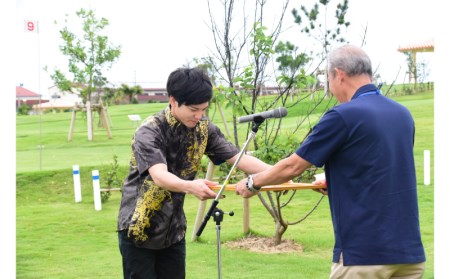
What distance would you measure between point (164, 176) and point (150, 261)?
23.5 inches

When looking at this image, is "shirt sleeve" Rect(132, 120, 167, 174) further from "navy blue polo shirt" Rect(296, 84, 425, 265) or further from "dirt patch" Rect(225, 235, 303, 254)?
"dirt patch" Rect(225, 235, 303, 254)

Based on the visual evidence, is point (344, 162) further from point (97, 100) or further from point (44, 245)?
point (97, 100)

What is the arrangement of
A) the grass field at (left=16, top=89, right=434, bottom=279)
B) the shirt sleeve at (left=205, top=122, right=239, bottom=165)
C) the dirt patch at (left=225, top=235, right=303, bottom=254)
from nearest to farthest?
the shirt sleeve at (left=205, top=122, right=239, bottom=165), the grass field at (left=16, top=89, right=434, bottom=279), the dirt patch at (left=225, top=235, right=303, bottom=254)

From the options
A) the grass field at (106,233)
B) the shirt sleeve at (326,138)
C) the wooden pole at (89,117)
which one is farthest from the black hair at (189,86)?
the wooden pole at (89,117)

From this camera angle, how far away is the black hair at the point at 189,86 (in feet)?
13.2

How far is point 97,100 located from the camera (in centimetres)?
2666

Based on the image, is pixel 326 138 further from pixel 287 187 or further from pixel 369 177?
pixel 287 187

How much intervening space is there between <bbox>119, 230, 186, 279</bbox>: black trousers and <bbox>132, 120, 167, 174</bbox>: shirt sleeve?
1.47ft

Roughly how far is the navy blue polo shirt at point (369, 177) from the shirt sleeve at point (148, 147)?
3.15 ft

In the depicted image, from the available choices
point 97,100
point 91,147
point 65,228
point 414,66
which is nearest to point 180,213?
point 65,228

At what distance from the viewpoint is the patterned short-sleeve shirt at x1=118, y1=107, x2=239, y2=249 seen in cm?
414

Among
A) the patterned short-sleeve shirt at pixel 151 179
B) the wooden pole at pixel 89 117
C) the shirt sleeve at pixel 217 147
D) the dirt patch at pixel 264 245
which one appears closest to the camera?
the patterned short-sleeve shirt at pixel 151 179

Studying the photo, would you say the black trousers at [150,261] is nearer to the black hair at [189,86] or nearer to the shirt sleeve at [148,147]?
the shirt sleeve at [148,147]

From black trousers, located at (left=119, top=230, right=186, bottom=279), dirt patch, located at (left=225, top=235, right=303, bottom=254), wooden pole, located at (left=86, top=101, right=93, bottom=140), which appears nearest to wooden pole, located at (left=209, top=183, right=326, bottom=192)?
black trousers, located at (left=119, top=230, right=186, bottom=279)
